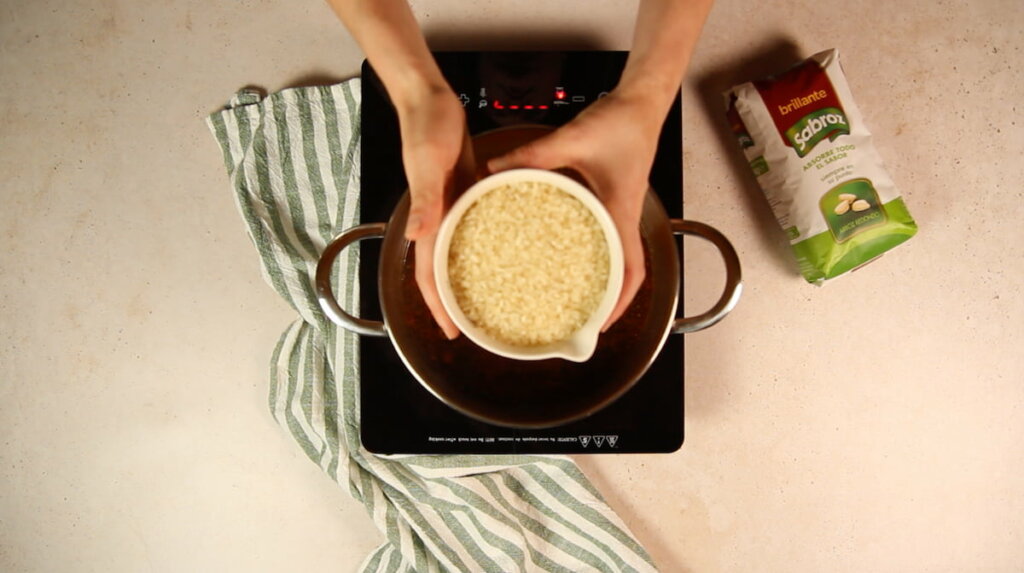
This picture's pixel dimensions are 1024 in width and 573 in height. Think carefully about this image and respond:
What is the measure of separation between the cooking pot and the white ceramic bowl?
4.3 inches

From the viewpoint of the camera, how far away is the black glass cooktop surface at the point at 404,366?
812 mm

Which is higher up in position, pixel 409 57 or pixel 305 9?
pixel 305 9

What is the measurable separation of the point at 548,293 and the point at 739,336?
404mm

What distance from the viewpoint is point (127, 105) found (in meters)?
0.90

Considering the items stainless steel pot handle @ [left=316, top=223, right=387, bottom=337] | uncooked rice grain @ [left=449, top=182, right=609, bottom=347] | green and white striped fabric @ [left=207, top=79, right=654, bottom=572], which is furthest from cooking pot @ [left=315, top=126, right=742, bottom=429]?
green and white striped fabric @ [left=207, top=79, right=654, bottom=572]

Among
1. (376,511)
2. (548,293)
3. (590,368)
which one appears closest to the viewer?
(548,293)

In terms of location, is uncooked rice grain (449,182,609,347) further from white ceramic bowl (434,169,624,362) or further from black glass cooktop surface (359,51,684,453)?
black glass cooktop surface (359,51,684,453)

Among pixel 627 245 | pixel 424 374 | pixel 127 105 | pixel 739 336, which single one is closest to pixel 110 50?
pixel 127 105

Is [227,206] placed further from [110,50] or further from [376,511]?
[376,511]

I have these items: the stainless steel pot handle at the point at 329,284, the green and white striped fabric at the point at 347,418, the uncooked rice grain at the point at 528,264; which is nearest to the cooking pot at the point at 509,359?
the stainless steel pot handle at the point at 329,284

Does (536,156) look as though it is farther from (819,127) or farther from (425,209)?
(819,127)

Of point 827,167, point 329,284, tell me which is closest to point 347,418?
point 329,284

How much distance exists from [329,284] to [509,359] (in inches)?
7.4

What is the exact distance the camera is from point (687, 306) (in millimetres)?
871
